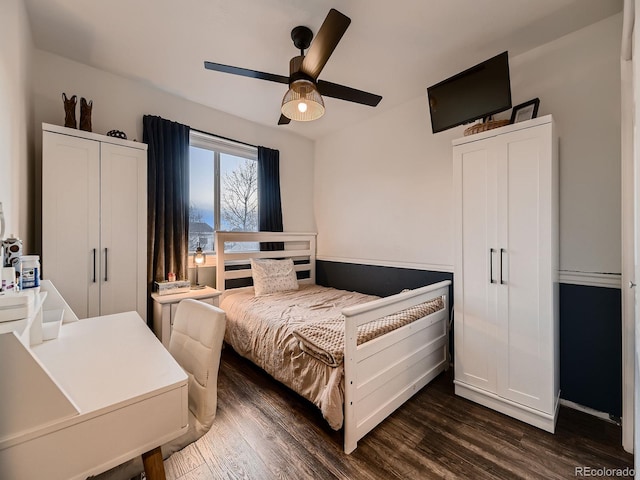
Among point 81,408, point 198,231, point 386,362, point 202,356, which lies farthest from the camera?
point 198,231

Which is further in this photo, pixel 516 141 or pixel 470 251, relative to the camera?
pixel 470 251

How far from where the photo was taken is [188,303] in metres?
1.53

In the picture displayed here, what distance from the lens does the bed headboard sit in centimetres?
316

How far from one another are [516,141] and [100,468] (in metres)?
2.67

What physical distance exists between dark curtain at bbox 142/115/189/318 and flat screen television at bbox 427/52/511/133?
2.50 m

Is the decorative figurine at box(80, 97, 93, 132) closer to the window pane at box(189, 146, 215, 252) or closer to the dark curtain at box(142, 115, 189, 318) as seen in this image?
the dark curtain at box(142, 115, 189, 318)

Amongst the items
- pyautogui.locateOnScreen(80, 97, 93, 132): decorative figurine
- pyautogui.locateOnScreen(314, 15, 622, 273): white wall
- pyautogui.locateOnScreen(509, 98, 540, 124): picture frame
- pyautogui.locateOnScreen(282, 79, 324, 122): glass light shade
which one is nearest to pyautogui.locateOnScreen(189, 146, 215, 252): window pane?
pyautogui.locateOnScreen(80, 97, 93, 132): decorative figurine

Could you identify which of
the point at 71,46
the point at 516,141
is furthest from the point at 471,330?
the point at 71,46

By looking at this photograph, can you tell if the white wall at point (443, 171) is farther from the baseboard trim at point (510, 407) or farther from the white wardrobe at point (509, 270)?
the baseboard trim at point (510, 407)

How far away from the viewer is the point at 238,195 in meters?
3.57

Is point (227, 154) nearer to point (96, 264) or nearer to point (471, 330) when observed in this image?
point (96, 264)

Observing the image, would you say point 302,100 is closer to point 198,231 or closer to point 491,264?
point 491,264

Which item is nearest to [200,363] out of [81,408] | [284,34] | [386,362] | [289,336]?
[81,408]

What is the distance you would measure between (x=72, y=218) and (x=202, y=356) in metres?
1.74
